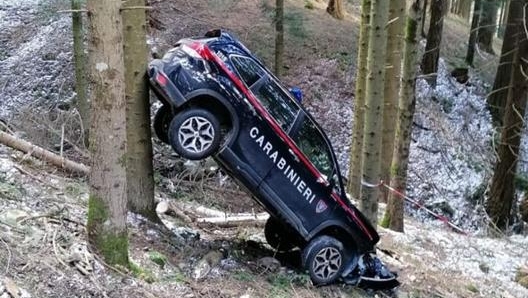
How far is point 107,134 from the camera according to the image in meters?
4.61

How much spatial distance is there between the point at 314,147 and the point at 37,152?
3.78m

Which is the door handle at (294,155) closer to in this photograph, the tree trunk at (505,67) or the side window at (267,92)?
the side window at (267,92)

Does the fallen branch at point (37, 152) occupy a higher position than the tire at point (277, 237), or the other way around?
the fallen branch at point (37, 152)

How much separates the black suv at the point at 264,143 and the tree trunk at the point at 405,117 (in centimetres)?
303

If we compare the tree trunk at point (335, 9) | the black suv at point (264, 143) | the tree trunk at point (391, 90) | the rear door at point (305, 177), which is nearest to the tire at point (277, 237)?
the black suv at point (264, 143)

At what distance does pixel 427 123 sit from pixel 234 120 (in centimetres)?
1217

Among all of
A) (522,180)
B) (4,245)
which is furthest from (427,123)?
(4,245)

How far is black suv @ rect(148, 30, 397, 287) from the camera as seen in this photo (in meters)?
6.08

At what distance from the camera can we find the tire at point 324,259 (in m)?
6.59

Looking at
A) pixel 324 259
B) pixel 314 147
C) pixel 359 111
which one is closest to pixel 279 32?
pixel 359 111

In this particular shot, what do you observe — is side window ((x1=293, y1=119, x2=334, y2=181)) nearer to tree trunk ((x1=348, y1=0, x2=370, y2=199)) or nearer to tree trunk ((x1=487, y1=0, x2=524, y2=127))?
tree trunk ((x1=348, y1=0, x2=370, y2=199))

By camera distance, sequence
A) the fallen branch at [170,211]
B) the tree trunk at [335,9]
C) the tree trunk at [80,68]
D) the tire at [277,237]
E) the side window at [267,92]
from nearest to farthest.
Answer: the side window at [267,92] → the tire at [277,237] → the fallen branch at [170,211] → the tree trunk at [80,68] → the tree trunk at [335,9]

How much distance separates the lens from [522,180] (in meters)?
15.6

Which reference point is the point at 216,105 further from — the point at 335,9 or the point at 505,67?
the point at 335,9
